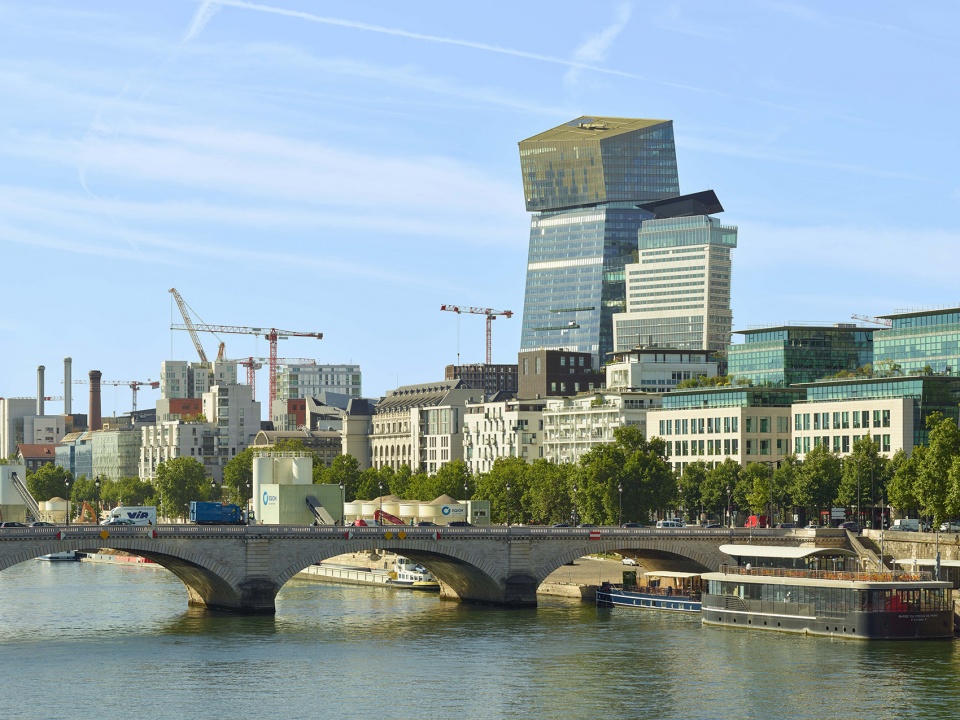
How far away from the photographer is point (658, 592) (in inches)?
6171

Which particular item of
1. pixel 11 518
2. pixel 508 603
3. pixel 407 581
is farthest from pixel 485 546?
pixel 11 518

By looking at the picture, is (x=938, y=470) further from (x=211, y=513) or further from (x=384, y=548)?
(x=211, y=513)

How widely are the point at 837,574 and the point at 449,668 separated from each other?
1319 inches

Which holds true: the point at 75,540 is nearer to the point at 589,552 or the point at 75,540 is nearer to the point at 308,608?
the point at 308,608

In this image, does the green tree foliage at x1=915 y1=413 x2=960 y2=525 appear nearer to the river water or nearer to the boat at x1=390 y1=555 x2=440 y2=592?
the river water

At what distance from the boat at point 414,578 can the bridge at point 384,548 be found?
49.9 feet

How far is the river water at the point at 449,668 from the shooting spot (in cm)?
10069

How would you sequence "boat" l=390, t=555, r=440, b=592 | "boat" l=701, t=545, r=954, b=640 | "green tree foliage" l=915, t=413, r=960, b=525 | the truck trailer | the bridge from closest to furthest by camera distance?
1. "boat" l=701, t=545, r=954, b=640
2. the bridge
3. "green tree foliage" l=915, t=413, r=960, b=525
4. the truck trailer
5. "boat" l=390, t=555, r=440, b=592

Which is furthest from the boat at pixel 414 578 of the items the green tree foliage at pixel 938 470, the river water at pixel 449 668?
the green tree foliage at pixel 938 470

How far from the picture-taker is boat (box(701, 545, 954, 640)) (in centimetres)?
12719

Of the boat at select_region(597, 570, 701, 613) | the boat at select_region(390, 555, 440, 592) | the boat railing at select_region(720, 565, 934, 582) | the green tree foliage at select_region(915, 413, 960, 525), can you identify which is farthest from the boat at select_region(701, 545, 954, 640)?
the boat at select_region(390, 555, 440, 592)

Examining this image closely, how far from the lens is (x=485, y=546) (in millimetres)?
154000

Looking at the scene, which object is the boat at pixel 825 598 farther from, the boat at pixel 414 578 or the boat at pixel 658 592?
the boat at pixel 414 578

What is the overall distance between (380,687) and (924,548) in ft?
211
